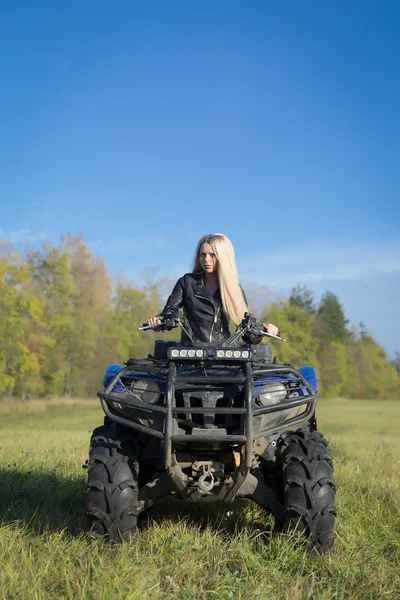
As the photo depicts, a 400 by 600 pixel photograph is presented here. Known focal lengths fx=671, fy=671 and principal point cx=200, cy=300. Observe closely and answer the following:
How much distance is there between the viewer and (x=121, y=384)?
443 centimetres

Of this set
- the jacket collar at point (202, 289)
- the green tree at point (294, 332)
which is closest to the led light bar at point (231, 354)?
the jacket collar at point (202, 289)

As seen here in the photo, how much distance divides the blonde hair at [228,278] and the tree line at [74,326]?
2409cm

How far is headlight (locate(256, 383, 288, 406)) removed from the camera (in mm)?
4307

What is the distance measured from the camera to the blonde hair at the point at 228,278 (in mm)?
5234

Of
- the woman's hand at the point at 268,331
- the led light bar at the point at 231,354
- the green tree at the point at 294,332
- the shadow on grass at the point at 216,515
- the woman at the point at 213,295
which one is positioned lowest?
the shadow on grass at the point at 216,515

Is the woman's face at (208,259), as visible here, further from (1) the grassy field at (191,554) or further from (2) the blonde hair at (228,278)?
(1) the grassy field at (191,554)

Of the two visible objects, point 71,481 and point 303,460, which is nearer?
point 303,460

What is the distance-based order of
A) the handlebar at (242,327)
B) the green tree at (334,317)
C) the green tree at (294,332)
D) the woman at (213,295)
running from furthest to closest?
the green tree at (334,317) → the green tree at (294,332) → the woman at (213,295) → the handlebar at (242,327)

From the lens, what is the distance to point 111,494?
4.13 meters

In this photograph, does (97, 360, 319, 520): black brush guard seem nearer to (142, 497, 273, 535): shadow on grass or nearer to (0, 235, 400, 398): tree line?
(142, 497, 273, 535): shadow on grass

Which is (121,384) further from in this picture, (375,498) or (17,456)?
(17,456)

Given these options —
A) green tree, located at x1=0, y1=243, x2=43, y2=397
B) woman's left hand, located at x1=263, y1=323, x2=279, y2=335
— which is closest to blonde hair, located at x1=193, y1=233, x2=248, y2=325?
woman's left hand, located at x1=263, y1=323, x2=279, y2=335

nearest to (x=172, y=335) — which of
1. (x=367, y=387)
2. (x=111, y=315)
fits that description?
(x=111, y=315)

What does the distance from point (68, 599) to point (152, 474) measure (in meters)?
1.44
